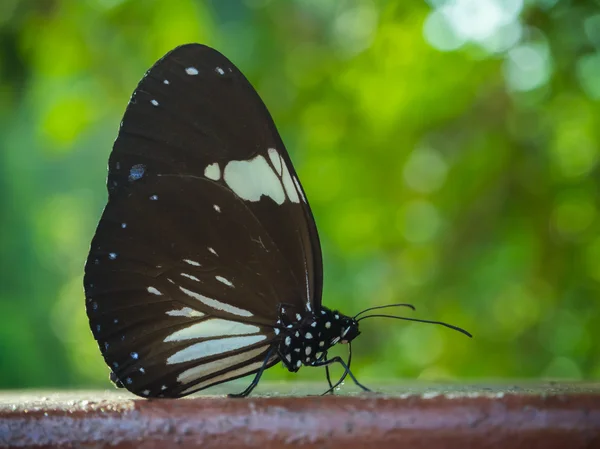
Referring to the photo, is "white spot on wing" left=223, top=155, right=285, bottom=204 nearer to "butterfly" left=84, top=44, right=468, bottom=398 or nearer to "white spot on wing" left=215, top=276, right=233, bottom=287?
"butterfly" left=84, top=44, right=468, bottom=398

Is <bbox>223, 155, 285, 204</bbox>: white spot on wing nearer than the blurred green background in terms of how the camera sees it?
Yes

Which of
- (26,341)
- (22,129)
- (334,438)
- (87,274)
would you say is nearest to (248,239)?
(87,274)

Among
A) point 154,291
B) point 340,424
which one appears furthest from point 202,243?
point 340,424

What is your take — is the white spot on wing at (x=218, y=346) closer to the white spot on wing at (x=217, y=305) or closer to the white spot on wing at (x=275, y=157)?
the white spot on wing at (x=217, y=305)

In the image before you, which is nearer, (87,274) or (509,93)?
(87,274)

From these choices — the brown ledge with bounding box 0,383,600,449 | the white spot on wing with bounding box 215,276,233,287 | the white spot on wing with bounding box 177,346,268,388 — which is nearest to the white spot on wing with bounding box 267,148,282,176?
the white spot on wing with bounding box 215,276,233,287

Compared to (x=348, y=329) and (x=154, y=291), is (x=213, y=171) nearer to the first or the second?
(x=154, y=291)

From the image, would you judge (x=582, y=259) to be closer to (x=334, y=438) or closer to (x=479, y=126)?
(x=479, y=126)
